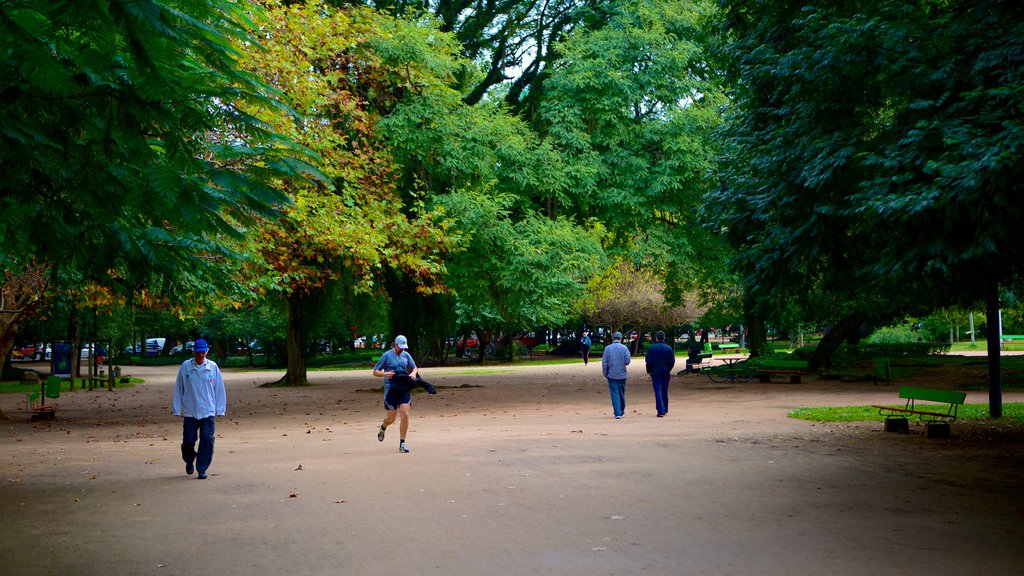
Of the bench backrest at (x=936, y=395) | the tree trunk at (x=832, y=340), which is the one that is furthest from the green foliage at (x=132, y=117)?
the tree trunk at (x=832, y=340)

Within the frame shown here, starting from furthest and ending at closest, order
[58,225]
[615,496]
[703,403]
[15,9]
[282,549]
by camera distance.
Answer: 1. [703,403]
2. [615,496]
3. [282,549]
4. [58,225]
5. [15,9]

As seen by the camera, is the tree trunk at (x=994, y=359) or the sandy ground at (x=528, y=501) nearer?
the sandy ground at (x=528, y=501)

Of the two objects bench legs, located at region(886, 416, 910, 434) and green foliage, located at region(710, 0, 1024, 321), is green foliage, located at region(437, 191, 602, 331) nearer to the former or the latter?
green foliage, located at region(710, 0, 1024, 321)

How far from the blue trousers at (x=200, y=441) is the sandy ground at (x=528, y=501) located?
1.03 feet

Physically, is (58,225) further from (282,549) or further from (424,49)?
(424,49)

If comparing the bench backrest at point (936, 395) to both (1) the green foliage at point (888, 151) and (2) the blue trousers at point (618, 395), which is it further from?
(2) the blue trousers at point (618, 395)

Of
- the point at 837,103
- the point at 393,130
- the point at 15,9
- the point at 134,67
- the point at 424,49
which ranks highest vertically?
the point at 424,49

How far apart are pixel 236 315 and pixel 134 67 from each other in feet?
183

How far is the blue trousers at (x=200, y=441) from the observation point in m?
12.0

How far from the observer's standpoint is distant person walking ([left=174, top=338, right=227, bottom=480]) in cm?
1196

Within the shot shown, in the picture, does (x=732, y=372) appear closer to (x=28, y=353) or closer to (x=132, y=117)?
(x=132, y=117)

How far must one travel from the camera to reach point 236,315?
58.5 meters

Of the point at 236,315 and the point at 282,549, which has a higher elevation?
the point at 236,315

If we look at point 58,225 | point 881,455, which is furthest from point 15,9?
point 881,455
